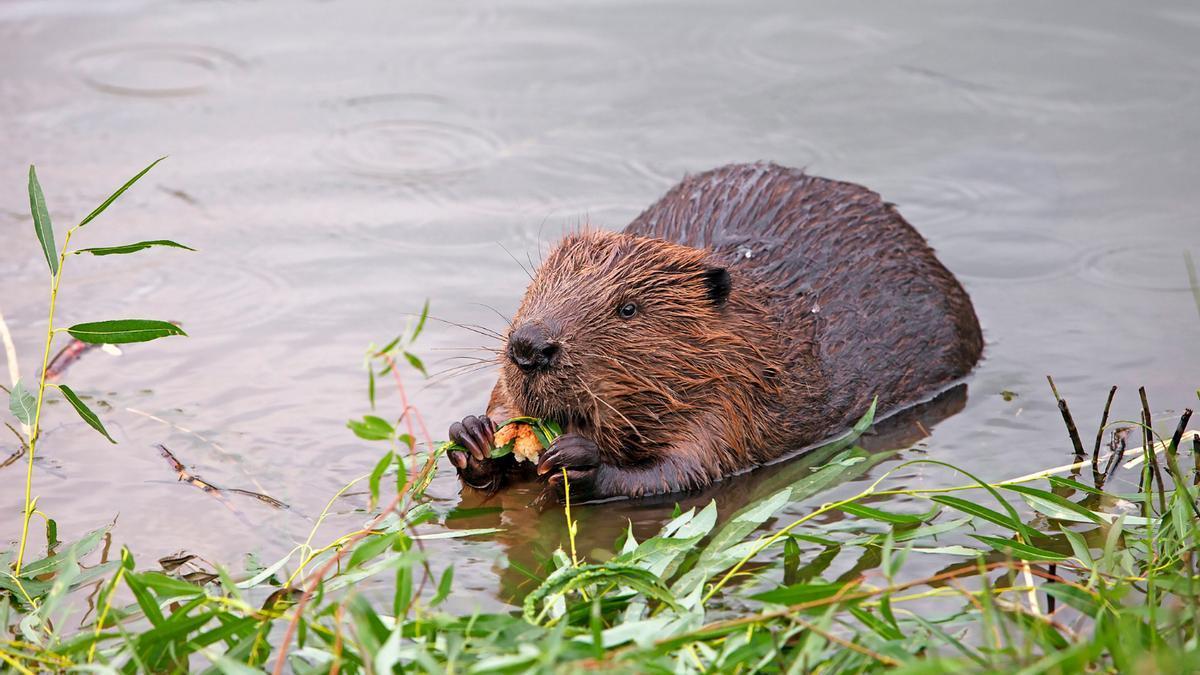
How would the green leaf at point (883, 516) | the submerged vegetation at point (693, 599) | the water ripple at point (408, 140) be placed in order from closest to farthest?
1. the submerged vegetation at point (693, 599)
2. the green leaf at point (883, 516)
3. the water ripple at point (408, 140)

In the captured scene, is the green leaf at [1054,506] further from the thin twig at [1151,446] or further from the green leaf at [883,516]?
the green leaf at [883,516]

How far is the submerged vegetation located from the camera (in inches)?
102

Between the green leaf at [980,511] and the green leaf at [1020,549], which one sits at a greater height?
the green leaf at [980,511]

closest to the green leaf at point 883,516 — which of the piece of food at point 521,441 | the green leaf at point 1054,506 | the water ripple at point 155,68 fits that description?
the green leaf at point 1054,506

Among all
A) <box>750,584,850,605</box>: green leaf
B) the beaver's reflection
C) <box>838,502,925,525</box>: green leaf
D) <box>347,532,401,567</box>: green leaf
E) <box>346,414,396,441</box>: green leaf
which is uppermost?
<box>346,414,396,441</box>: green leaf

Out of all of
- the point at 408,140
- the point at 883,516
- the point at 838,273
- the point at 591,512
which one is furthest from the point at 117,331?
the point at 408,140

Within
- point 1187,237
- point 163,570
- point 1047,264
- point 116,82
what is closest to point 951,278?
point 1047,264

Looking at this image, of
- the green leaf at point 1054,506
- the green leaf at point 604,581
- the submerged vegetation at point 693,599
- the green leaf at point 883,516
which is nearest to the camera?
the submerged vegetation at point 693,599

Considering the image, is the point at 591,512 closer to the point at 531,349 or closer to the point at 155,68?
the point at 531,349

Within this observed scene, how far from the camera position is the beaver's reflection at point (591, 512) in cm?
386

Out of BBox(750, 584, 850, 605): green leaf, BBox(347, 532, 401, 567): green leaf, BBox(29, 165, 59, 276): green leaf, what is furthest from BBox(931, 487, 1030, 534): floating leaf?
BBox(29, 165, 59, 276): green leaf

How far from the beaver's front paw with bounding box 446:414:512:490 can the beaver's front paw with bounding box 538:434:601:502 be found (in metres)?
0.17

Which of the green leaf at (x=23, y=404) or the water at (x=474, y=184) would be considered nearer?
the green leaf at (x=23, y=404)

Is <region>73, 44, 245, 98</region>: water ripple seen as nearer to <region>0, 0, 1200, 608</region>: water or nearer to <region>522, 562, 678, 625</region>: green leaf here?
<region>0, 0, 1200, 608</region>: water
